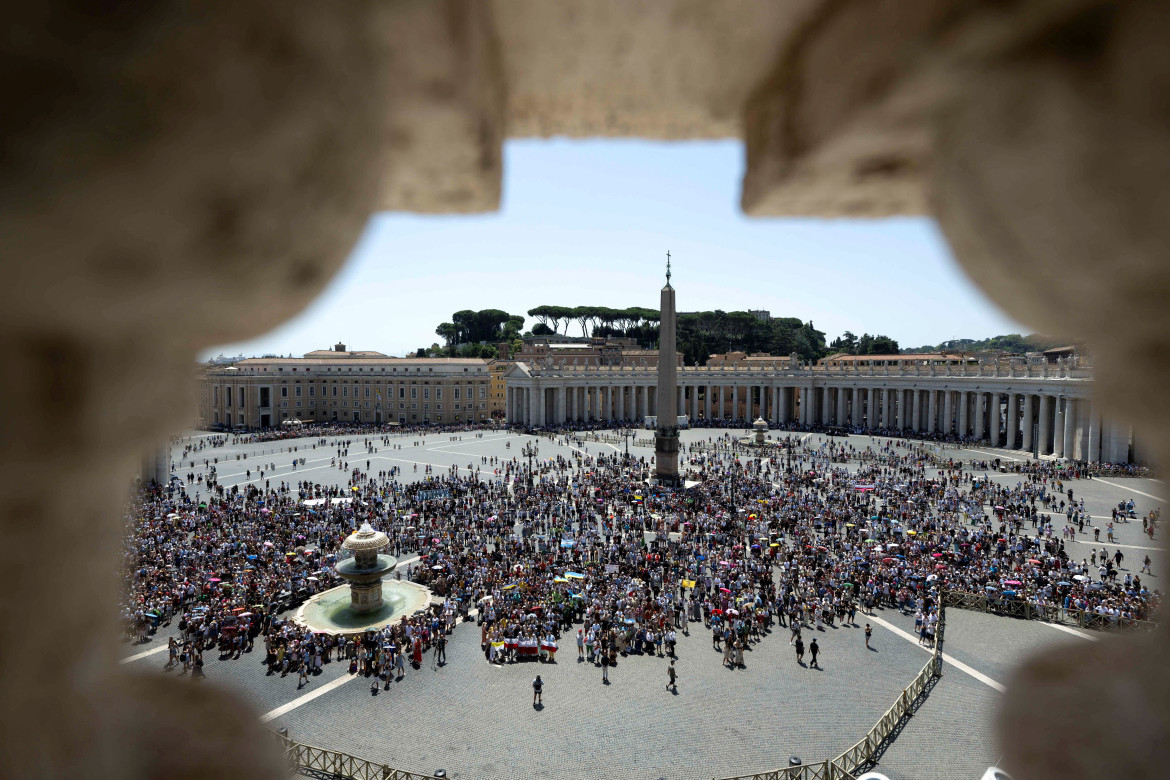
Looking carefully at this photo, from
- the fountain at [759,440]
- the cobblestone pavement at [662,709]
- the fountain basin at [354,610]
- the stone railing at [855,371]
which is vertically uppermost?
the stone railing at [855,371]

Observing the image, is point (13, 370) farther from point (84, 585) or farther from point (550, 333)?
point (550, 333)

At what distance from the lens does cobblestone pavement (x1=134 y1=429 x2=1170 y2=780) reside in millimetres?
11086

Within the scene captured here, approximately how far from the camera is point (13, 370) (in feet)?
4.82

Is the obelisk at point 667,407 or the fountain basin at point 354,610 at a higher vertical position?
the obelisk at point 667,407

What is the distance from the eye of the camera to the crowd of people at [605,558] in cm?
1619

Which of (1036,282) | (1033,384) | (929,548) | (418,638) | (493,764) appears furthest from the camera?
(1033,384)

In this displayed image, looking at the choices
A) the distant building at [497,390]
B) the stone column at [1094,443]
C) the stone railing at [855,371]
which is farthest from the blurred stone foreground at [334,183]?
the distant building at [497,390]

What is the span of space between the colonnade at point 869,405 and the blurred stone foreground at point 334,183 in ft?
172

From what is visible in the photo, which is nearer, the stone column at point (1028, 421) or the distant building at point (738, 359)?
the stone column at point (1028, 421)

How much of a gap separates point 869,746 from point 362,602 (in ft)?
43.1

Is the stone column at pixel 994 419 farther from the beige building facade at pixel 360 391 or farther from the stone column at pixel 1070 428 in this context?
the beige building facade at pixel 360 391

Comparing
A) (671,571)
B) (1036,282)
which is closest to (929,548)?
(671,571)

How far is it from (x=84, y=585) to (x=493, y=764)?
1076 centimetres

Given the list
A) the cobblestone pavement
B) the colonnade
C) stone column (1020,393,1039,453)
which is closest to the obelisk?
the cobblestone pavement
